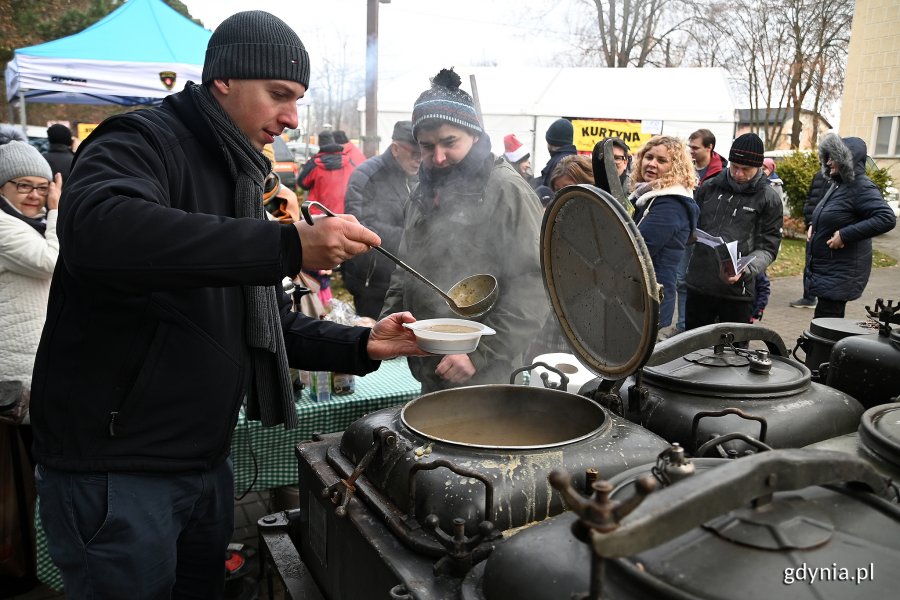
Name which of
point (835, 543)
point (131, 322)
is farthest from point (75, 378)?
point (835, 543)

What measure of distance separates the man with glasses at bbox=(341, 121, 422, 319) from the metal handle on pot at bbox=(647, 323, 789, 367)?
327cm

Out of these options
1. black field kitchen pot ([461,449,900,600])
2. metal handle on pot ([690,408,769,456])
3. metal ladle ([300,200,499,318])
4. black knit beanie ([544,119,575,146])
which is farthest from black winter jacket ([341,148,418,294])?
black field kitchen pot ([461,449,900,600])

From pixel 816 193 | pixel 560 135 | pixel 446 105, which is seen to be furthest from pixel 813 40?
pixel 446 105

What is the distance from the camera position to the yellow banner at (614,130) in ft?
37.7

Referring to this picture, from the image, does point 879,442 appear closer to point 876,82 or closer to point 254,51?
point 254,51

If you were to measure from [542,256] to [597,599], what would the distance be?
1.26 meters

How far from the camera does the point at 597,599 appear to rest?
2.91 feet

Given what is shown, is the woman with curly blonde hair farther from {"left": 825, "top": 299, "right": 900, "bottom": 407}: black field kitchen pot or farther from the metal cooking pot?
the metal cooking pot

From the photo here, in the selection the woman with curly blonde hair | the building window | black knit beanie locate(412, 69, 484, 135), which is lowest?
the woman with curly blonde hair

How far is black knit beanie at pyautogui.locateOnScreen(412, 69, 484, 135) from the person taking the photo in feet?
9.22

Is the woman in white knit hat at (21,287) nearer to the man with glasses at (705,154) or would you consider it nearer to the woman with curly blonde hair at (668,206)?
the woman with curly blonde hair at (668,206)

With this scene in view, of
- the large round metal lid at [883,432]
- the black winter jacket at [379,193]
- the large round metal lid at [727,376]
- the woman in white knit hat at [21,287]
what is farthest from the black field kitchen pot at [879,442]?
the black winter jacket at [379,193]

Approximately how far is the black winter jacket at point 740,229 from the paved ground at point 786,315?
613 millimetres

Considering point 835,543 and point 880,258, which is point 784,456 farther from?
point 880,258
